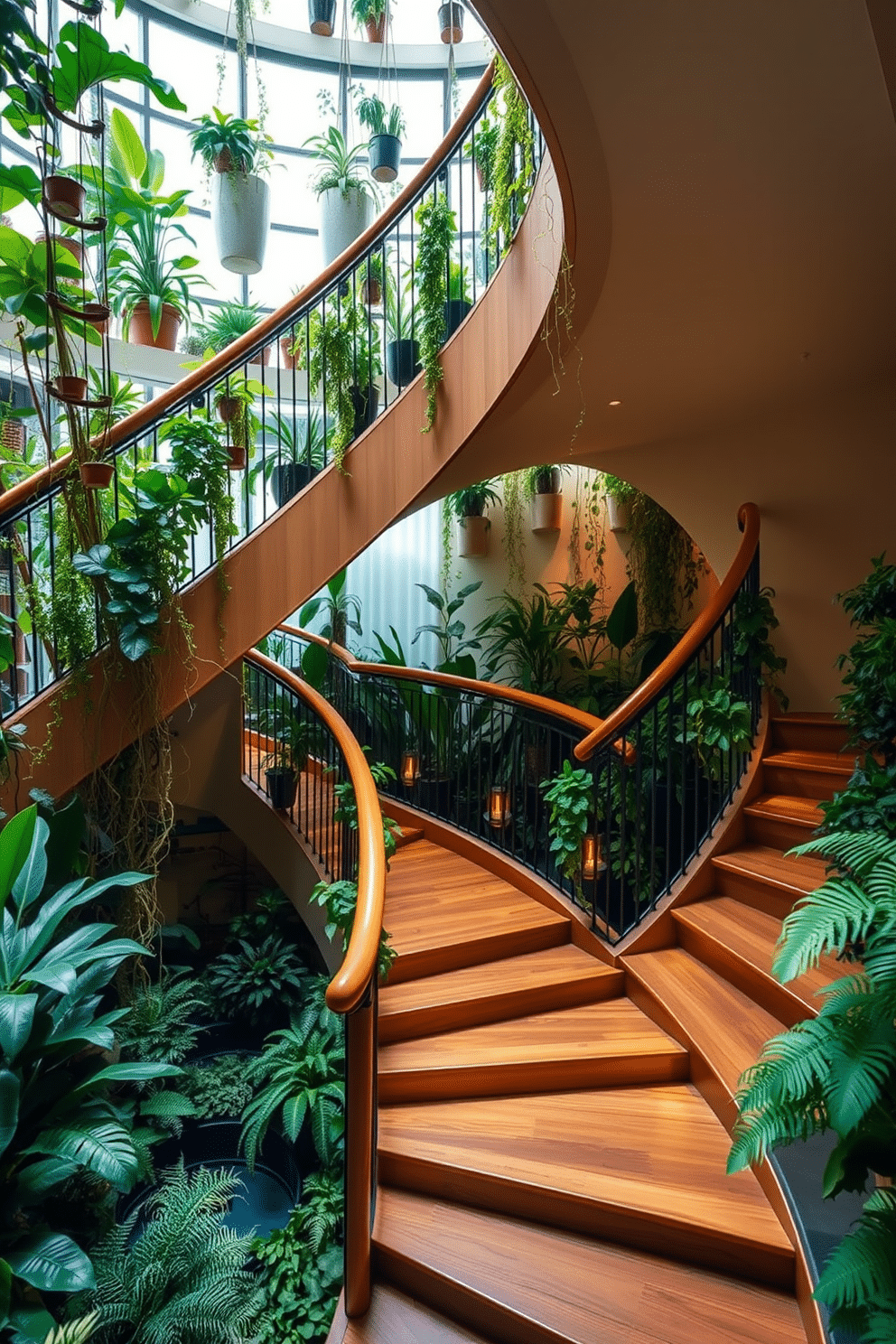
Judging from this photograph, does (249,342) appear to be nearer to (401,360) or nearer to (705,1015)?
(401,360)

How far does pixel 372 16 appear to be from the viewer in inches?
253

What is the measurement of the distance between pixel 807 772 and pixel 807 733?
39 cm

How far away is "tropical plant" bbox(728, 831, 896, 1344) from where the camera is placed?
1.39 metres

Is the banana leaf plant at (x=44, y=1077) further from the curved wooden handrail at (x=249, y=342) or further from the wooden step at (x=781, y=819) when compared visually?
the wooden step at (x=781, y=819)


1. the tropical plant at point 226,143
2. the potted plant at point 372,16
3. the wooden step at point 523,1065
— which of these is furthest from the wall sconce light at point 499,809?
the potted plant at point 372,16

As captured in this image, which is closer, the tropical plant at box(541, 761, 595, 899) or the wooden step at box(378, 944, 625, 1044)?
the wooden step at box(378, 944, 625, 1044)

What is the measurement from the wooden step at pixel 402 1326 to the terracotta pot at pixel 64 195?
3.66 meters

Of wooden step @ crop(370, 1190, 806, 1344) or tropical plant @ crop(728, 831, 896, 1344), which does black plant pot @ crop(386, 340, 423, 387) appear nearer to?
tropical plant @ crop(728, 831, 896, 1344)

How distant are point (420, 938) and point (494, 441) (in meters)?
2.92

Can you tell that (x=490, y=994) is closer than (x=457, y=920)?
Yes

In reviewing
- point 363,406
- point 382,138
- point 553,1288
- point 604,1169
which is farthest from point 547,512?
point 553,1288

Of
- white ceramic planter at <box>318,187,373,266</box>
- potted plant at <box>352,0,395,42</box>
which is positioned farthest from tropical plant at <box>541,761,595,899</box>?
potted plant at <box>352,0,395,42</box>

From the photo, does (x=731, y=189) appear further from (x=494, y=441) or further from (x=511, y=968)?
(x=511, y=968)

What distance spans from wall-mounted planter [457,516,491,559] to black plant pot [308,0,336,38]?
434cm
